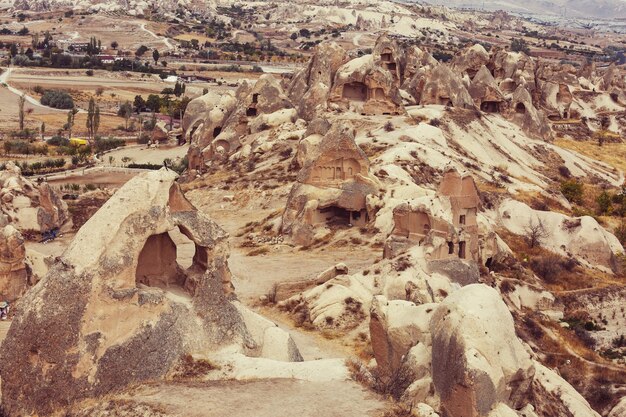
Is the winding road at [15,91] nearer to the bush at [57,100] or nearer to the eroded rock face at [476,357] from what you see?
the bush at [57,100]

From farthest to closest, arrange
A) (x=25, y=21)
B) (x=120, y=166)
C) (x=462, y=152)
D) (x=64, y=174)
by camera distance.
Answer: (x=25, y=21)
(x=120, y=166)
(x=64, y=174)
(x=462, y=152)

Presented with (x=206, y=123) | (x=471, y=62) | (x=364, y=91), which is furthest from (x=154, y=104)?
(x=364, y=91)

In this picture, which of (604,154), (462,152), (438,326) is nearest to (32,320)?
(438,326)

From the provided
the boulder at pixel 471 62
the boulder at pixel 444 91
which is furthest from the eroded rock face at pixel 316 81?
the boulder at pixel 471 62

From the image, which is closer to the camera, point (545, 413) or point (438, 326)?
point (438, 326)

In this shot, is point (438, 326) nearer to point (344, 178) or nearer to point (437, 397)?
point (437, 397)
